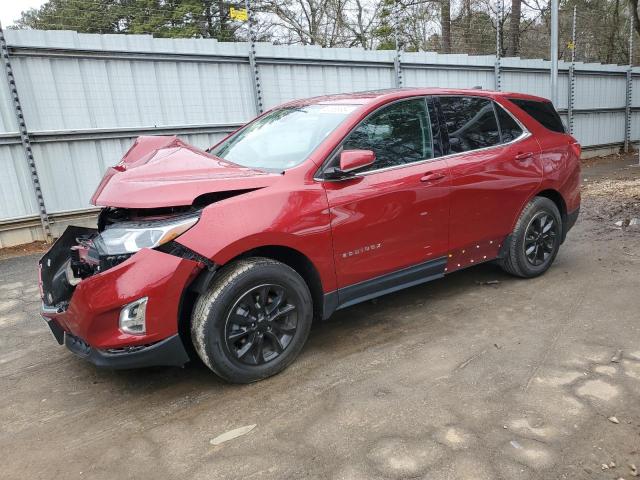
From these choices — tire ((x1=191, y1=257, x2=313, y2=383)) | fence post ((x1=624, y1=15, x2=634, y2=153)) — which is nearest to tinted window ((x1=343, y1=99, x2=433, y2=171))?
tire ((x1=191, y1=257, x2=313, y2=383))

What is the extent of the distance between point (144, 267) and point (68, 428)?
1.01 meters

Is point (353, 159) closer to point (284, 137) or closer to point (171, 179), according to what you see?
point (284, 137)

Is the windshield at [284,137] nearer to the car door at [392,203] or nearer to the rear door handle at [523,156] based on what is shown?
the car door at [392,203]

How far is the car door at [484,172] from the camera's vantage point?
390 cm

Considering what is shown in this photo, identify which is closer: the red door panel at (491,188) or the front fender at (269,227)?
the front fender at (269,227)

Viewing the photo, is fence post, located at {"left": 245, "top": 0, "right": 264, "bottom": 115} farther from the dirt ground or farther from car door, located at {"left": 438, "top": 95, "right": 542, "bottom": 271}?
the dirt ground

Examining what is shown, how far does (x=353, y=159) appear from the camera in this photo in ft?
10.1

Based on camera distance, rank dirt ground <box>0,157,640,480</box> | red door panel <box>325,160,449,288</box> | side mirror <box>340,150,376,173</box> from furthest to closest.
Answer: red door panel <box>325,160,449,288</box> < side mirror <box>340,150,376,173</box> < dirt ground <box>0,157,640,480</box>

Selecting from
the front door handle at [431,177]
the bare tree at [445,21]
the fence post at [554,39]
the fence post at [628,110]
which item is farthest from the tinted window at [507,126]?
the fence post at [628,110]

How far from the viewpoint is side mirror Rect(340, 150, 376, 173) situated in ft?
10.1

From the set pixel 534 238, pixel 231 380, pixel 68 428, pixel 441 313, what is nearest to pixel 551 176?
pixel 534 238

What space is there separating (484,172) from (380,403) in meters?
2.17

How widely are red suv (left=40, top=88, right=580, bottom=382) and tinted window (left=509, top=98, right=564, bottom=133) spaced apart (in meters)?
0.22

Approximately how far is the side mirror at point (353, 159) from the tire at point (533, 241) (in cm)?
195
